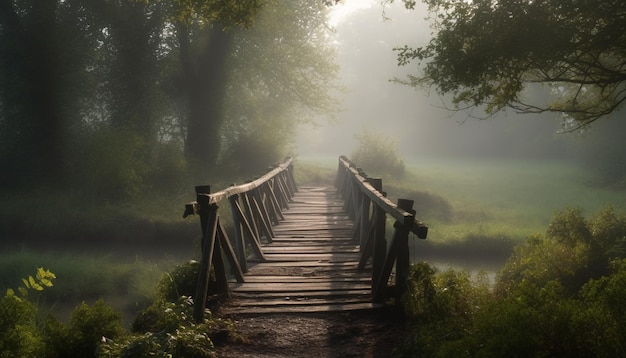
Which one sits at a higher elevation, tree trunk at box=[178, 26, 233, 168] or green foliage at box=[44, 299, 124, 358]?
tree trunk at box=[178, 26, 233, 168]

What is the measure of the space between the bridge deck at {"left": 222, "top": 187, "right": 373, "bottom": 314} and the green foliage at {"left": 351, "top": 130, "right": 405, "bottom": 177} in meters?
18.9

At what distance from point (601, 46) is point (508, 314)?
628cm

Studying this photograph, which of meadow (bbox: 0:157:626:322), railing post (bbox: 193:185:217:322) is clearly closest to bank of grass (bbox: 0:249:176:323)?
meadow (bbox: 0:157:626:322)

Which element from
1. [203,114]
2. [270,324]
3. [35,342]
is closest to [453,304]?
[270,324]

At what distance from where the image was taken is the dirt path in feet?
17.9

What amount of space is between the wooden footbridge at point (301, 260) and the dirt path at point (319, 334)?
24cm

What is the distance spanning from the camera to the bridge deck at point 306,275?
6.79 m

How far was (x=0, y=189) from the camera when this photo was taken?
68.2 feet

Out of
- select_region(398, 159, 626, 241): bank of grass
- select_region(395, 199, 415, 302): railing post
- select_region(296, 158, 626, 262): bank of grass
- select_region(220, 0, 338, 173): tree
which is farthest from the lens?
select_region(220, 0, 338, 173): tree

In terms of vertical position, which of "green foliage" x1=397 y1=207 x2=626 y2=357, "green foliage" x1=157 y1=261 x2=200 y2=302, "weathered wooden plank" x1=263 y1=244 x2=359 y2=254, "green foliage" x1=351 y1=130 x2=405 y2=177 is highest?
"green foliage" x1=351 y1=130 x2=405 y2=177

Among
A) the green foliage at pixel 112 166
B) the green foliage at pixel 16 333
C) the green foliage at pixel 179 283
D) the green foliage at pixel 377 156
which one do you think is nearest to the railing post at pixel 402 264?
the green foliage at pixel 179 283

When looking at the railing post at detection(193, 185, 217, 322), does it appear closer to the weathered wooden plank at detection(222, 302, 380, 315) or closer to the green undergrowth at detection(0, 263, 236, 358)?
the green undergrowth at detection(0, 263, 236, 358)

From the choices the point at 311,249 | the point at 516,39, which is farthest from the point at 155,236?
the point at 516,39

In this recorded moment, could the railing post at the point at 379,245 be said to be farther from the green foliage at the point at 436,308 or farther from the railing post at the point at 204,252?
the railing post at the point at 204,252
